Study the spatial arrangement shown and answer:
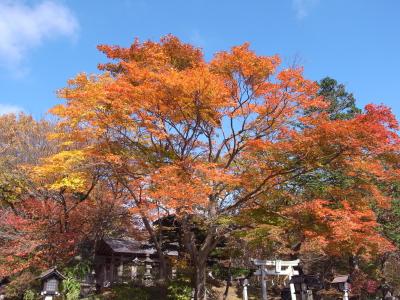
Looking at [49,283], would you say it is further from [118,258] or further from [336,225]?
[118,258]

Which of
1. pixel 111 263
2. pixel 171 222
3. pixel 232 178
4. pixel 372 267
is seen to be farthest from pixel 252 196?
pixel 372 267

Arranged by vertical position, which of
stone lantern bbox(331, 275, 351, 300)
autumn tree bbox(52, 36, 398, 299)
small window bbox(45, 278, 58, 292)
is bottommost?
stone lantern bbox(331, 275, 351, 300)

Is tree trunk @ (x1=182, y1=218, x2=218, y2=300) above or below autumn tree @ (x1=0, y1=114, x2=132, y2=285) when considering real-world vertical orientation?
below

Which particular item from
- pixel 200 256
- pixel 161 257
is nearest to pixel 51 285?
pixel 200 256

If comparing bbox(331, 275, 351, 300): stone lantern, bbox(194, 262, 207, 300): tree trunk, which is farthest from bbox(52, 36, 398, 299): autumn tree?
→ bbox(331, 275, 351, 300): stone lantern

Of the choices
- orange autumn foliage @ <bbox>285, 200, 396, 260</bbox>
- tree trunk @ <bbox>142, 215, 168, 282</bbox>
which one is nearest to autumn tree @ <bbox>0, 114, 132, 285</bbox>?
tree trunk @ <bbox>142, 215, 168, 282</bbox>

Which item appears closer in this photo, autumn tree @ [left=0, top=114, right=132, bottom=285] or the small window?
the small window

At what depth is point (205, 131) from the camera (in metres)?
17.9

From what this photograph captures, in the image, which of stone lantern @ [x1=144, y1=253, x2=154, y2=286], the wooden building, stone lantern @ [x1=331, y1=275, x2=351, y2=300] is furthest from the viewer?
the wooden building

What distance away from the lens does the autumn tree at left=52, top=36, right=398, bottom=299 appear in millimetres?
14898

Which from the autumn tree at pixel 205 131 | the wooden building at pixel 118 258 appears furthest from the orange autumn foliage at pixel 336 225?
the wooden building at pixel 118 258

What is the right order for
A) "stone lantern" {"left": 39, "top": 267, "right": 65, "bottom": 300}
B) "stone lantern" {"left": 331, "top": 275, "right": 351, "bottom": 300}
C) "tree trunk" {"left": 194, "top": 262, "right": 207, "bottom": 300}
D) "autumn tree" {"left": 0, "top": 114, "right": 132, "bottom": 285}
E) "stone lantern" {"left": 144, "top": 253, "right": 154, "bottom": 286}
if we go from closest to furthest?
"stone lantern" {"left": 39, "top": 267, "right": 65, "bottom": 300} < "tree trunk" {"left": 194, "top": 262, "right": 207, "bottom": 300} < "stone lantern" {"left": 331, "top": 275, "right": 351, "bottom": 300} < "autumn tree" {"left": 0, "top": 114, "right": 132, "bottom": 285} < "stone lantern" {"left": 144, "top": 253, "right": 154, "bottom": 286}

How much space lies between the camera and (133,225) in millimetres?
25078

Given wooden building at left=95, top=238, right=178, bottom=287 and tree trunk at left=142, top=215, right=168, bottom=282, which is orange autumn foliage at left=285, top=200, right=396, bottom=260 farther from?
wooden building at left=95, top=238, right=178, bottom=287
